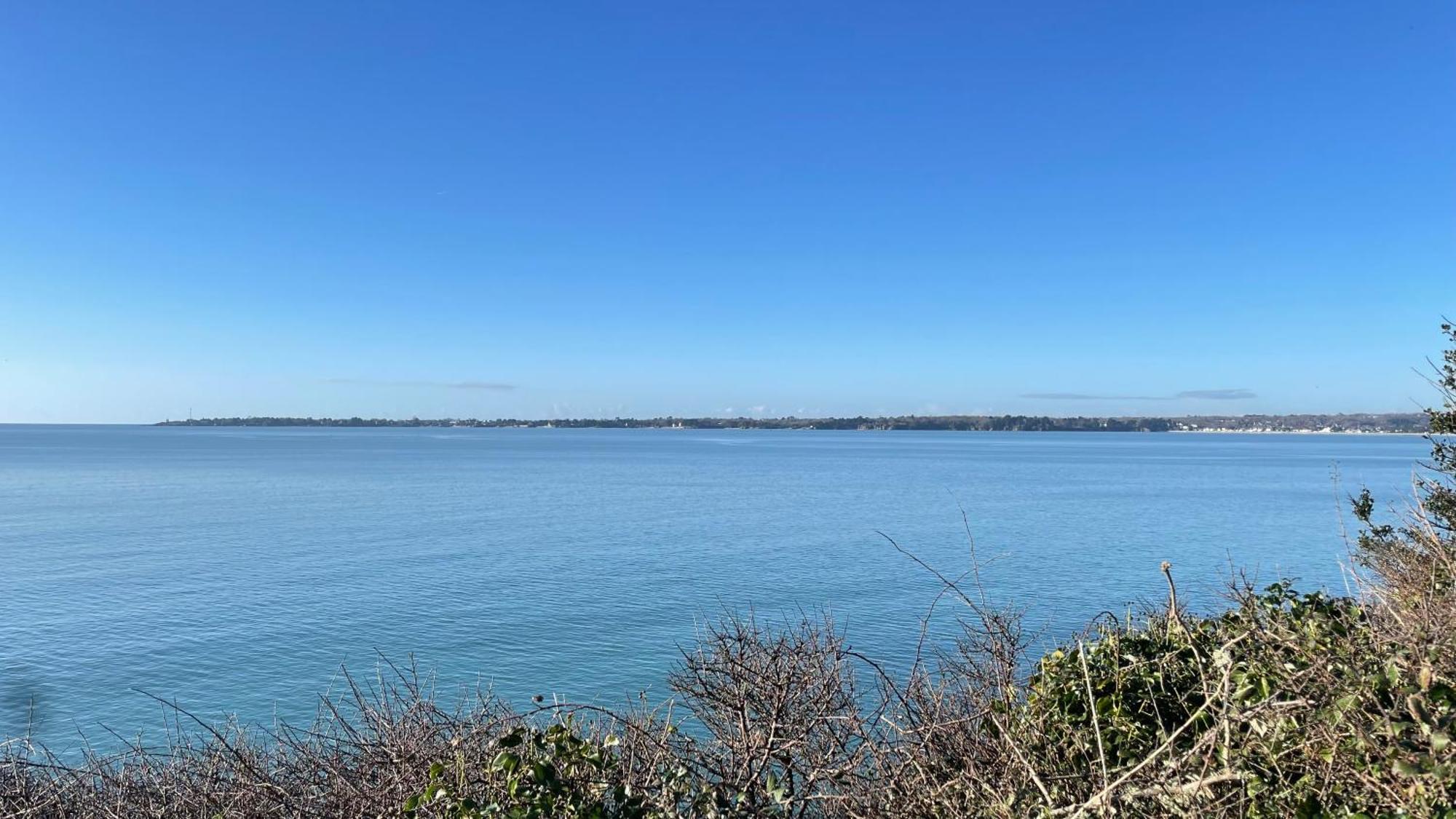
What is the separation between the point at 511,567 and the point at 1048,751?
119ft

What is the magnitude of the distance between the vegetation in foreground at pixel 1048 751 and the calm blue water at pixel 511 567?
11775mm

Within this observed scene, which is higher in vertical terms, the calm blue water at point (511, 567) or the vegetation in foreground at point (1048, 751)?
the vegetation in foreground at point (1048, 751)

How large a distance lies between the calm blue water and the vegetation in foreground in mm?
11775

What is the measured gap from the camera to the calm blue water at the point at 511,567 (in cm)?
2458

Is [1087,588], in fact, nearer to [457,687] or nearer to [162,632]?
[457,687]

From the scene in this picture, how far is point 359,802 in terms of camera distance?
7160 millimetres

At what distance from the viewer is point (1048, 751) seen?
598 cm

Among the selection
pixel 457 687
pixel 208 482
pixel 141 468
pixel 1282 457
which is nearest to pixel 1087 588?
pixel 457 687

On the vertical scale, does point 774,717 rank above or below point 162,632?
above

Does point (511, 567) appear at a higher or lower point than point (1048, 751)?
lower

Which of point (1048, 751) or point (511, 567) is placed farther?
point (511, 567)

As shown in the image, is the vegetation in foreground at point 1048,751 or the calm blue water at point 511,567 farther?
the calm blue water at point 511,567

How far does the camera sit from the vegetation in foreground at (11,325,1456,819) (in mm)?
4496

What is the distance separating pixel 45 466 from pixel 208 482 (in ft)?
148
